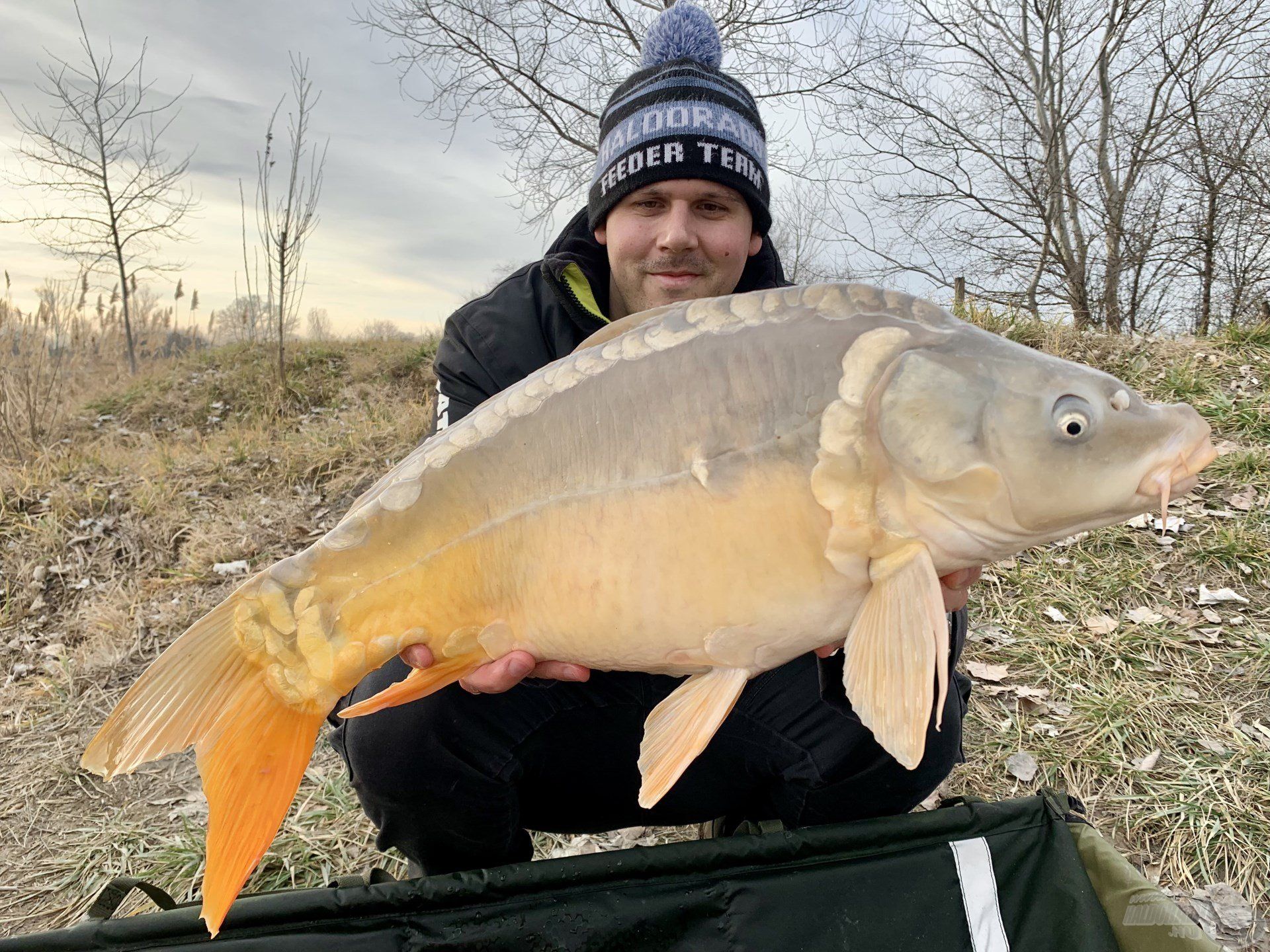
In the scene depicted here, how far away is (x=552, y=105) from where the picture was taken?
23.9ft

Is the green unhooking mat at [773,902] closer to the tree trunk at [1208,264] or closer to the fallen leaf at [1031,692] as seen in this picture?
the fallen leaf at [1031,692]

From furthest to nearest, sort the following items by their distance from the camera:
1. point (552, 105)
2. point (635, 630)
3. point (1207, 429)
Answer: point (552, 105) < point (635, 630) < point (1207, 429)

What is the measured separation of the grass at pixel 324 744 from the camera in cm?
172

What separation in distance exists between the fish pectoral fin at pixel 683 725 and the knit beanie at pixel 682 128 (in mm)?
1098

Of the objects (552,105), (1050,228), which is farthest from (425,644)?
(1050,228)

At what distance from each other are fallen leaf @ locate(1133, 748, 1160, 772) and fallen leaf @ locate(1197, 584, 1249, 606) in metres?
0.71

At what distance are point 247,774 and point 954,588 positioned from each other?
0.90m

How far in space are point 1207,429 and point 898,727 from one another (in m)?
0.42

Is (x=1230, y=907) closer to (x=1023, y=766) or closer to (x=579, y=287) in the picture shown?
(x=1023, y=766)

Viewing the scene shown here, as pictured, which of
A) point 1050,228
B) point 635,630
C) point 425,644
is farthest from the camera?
point 1050,228

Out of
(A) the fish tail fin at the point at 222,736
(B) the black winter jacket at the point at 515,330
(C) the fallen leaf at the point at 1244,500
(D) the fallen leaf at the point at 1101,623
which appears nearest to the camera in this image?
(A) the fish tail fin at the point at 222,736

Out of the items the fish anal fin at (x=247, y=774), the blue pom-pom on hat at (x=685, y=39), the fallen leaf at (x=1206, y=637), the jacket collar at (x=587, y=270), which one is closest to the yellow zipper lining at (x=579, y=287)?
the jacket collar at (x=587, y=270)

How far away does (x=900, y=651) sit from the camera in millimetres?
826

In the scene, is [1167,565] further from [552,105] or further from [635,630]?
[552,105]
